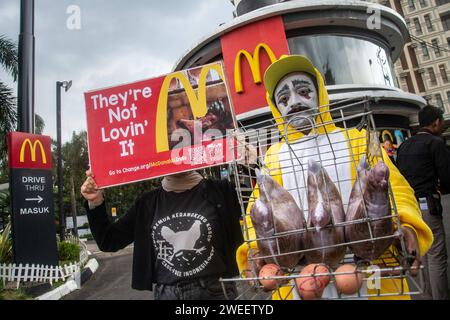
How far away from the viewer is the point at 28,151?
7426 millimetres

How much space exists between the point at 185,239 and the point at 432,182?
2.68 meters

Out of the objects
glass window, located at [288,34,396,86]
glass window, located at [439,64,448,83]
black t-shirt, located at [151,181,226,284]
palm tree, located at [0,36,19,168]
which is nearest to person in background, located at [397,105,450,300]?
black t-shirt, located at [151,181,226,284]

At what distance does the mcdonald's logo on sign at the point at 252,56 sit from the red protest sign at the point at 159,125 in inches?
341

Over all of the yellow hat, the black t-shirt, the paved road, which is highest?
the yellow hat

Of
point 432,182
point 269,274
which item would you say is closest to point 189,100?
point 269,274

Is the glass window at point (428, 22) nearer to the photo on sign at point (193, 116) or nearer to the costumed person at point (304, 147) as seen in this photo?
the costumed person at point (304, 147)

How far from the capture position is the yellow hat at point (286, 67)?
2.12 meters

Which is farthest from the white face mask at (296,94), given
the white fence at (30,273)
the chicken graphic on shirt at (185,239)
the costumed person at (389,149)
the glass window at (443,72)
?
the glass window at (443,72)

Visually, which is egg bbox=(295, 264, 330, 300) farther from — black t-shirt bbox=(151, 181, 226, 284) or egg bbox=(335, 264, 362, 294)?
black t-shirt bbox=(151, 181, 226, 284)

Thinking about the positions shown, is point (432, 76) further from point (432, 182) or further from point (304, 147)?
point (304, 147)

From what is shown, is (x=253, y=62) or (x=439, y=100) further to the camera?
(x=439, y=100)

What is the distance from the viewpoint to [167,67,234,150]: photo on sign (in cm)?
207
